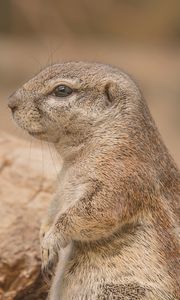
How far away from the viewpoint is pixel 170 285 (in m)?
5.70

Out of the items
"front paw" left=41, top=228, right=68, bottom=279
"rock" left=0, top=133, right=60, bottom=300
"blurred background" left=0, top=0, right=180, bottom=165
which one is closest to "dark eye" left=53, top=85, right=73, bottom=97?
"front paw" left=41, top=228, right=68, bottom=279

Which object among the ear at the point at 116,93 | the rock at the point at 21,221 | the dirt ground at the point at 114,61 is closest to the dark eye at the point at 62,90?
the ear at the point at 116,93

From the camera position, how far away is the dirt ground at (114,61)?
1540cm

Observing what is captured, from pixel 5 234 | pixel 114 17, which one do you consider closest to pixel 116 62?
pixel 114 17

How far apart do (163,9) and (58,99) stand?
12.7 metres

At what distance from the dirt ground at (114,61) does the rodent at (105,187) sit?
8420 millimetres

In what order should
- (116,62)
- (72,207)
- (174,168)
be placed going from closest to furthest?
(72,207)
(174,168)
(116,62)

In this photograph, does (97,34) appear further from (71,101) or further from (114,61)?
(71,101)

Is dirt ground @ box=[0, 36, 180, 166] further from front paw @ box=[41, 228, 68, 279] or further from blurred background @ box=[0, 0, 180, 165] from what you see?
front paw @ box=[41, 228, 68, 279]

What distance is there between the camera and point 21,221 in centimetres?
685

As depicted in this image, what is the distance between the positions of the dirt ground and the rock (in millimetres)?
7072

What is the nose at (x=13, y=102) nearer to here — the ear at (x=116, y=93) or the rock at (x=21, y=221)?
the ear at (x=116, y=93)

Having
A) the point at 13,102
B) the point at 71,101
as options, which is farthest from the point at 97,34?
the point at 71,101

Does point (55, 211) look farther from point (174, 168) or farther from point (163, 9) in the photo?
point (163, 9)
